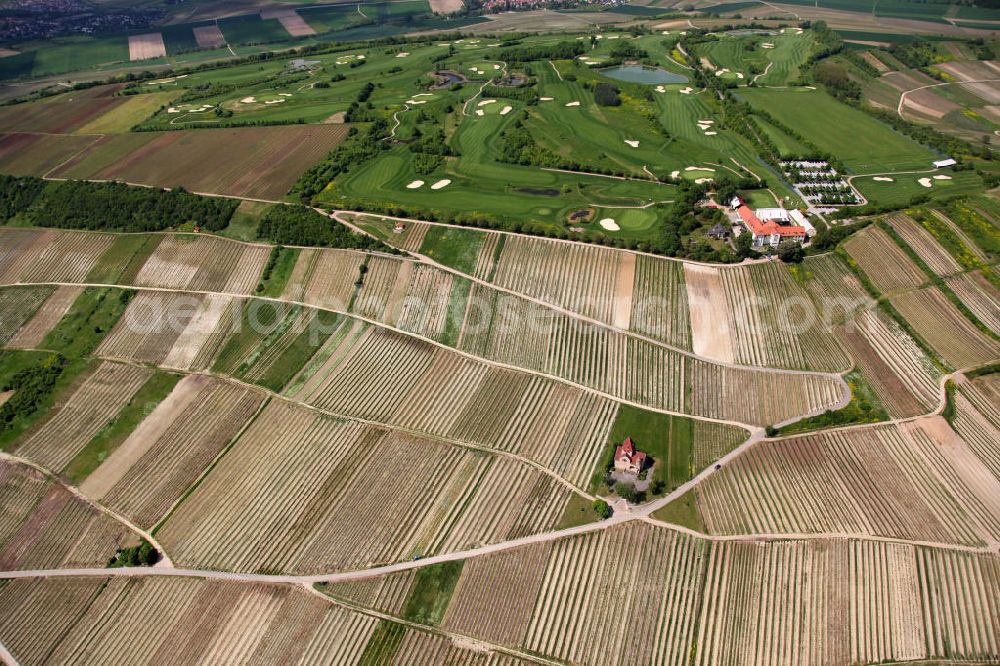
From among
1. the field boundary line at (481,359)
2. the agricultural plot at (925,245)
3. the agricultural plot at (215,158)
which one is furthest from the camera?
the agricultural plot at (215,158)

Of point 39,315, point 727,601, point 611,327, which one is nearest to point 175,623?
point 727,601

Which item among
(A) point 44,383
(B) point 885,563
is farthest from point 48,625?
Answer: (B) point 885,563

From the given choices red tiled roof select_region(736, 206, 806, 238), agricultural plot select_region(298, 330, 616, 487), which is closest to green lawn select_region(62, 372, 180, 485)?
agricultural plot select_region(298, 330, 616, 487)

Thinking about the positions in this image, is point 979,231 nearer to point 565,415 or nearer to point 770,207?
point 770,207

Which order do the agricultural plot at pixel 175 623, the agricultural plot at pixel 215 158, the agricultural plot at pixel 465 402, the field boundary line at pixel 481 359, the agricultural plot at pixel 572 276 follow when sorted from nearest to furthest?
the agricultural plot at pixel 175 623, the agricultural plot at pixel 465 402, the field boundary line at pixel 481 359, the agricultural plot at pixel 572 276, the agricultural plot at pixel 215 158

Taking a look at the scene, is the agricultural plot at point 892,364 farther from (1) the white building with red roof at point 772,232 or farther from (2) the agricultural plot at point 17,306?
(2) the agricultural plot at point 17,306

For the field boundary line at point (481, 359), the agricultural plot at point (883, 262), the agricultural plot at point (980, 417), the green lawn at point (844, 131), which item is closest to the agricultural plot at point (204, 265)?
the field boundary line at point (481, 359)
